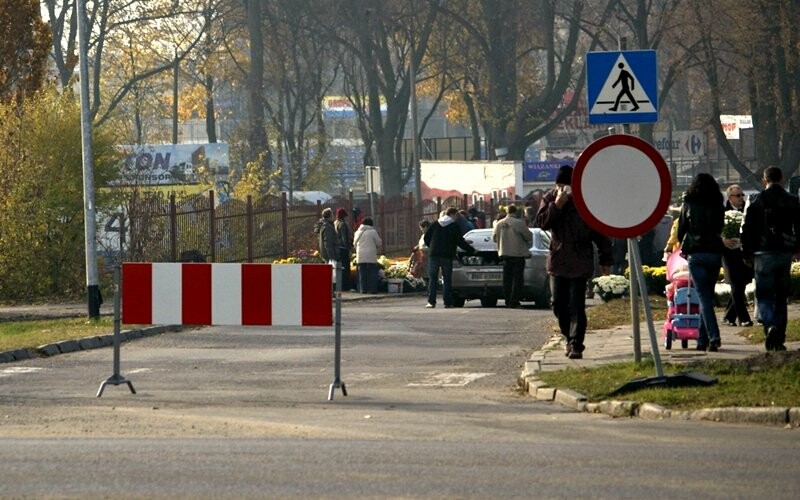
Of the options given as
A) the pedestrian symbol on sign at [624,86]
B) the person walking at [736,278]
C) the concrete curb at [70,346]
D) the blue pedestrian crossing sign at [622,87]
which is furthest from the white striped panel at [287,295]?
the concrete curb at [70,346]

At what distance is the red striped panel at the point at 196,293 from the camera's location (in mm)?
14688

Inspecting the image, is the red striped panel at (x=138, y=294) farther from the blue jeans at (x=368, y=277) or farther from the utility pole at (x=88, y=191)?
the blue jeans at (x=368, y=277)

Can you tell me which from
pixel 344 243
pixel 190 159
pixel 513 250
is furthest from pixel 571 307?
pixel 190 159

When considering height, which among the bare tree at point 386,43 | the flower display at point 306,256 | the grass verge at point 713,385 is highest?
the bare tree at point 386,43

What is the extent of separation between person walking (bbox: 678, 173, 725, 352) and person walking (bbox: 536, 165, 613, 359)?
80 cm

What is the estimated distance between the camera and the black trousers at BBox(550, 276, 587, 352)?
16.3 m

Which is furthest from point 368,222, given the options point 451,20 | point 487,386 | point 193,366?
point 451,20

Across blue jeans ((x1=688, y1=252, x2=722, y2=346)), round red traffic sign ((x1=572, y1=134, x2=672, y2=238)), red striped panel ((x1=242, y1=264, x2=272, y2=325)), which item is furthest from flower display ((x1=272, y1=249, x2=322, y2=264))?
round red traffic sign ((x1=572, y1=134, x2=672, y2=238))

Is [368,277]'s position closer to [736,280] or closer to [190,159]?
[736,280]

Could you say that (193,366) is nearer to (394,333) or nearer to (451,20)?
(394,333)

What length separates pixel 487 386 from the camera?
1484cm

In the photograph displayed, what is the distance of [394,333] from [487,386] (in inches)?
276

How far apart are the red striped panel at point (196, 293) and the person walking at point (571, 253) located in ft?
11.4

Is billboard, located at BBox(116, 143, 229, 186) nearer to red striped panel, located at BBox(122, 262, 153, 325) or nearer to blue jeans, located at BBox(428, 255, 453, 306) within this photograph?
blue jeans, located at BBox(428, 255, 453, 306)
